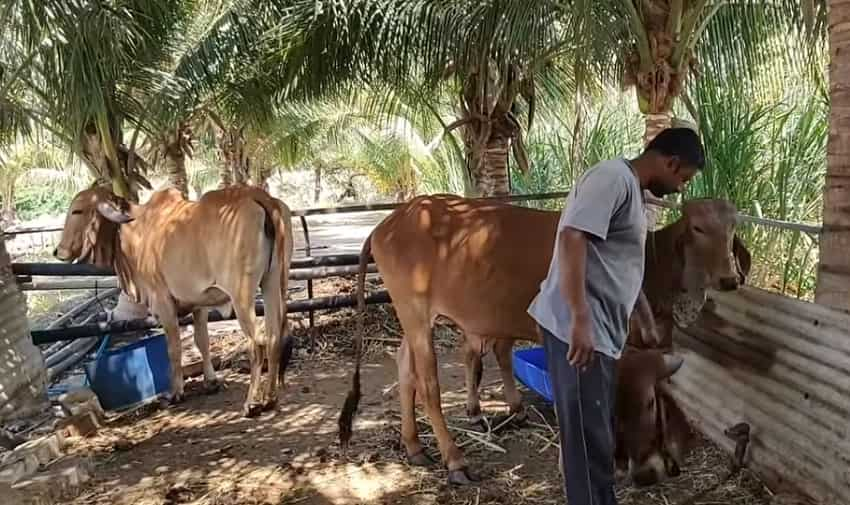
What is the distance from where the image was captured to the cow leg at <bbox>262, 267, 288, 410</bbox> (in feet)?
18.0

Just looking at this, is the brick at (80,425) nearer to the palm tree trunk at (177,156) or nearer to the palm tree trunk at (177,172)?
the palm tree trunk at (177,156)

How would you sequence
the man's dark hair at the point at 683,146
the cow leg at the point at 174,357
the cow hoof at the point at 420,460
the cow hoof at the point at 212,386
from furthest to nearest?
the cow hoof at the point at 212,386
the cow leg at the point at 174,357
the cow hoof at the point at 420,460
the man's dark hair at the point at 683,146

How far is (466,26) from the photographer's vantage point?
711 centimetres

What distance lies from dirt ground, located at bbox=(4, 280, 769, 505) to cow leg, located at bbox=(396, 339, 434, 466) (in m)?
0.07

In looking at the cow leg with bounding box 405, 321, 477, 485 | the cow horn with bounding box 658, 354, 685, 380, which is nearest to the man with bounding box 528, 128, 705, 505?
the cow horn with bounding box 658, 354, 685, 380

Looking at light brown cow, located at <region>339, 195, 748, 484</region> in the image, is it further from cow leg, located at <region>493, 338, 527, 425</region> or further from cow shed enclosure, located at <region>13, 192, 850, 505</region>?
cow leg, located at <region>493, 338, 527, 425</region>

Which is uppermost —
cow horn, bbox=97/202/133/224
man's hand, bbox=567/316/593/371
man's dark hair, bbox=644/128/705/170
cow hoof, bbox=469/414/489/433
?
man's dark hair, bbox=644/128/705/170

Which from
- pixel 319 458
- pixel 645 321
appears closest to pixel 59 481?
pixel 319 458

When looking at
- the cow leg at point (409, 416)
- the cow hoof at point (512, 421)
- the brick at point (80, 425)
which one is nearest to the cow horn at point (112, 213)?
the brick at point (80, 425)

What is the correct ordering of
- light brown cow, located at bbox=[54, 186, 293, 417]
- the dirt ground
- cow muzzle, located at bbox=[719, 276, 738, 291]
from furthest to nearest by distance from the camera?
light brown cow, located at bbox=[54, 186, 293, 417]
the dirt ground
cow muzzle, located at bbox=[719, 276, 738, 291]

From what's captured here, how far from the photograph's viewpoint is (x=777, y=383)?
348 centimetres

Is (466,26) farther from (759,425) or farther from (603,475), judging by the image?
(603,475)

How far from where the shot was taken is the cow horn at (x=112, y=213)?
5.99m

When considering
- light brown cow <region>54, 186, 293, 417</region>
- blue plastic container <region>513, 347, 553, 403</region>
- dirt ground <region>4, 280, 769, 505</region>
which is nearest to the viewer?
dirt ground <region>4, 280, 769, 505</region>
